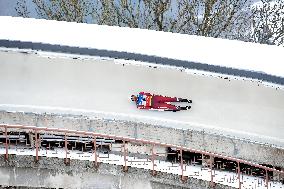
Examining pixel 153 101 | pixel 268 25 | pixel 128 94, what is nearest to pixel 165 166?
pixel 153 101

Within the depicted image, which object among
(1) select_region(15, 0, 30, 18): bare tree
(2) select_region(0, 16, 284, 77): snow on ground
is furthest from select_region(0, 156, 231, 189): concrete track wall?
(1) select_region(15, 0, 30, 18): bare tree

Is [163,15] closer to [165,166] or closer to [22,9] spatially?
[22,9]

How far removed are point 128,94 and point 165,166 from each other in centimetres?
212

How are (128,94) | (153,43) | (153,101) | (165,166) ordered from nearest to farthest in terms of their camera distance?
(165,166) → (153,43) → (153,101) → (128,94)

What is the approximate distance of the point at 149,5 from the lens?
21.6 metres

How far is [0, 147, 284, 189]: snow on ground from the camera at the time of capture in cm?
1245

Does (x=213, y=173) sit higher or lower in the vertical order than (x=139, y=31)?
lower

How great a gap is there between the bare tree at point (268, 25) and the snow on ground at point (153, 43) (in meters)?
10.8

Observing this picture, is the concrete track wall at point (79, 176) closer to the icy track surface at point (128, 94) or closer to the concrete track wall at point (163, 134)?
the concrete track wall at point (163, 134)

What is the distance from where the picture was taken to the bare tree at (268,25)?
2386cm

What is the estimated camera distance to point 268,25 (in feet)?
80.7

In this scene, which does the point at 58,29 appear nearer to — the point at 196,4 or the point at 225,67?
the point at 225,67

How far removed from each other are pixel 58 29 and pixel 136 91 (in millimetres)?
2244

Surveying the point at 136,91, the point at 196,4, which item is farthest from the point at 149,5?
the point at 136,91
